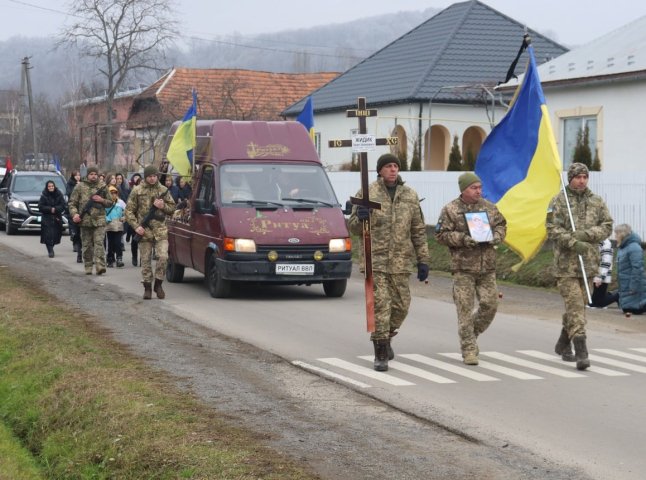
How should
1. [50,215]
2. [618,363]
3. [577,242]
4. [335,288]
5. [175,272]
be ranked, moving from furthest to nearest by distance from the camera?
[50,215]
[175,272]
[335,288]
[618,363]
[577,242]

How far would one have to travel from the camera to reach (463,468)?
7.13 metres

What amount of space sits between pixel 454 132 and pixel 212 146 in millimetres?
23058

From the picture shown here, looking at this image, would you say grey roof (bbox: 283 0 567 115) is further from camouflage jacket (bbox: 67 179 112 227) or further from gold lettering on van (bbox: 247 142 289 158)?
gold lettering on van (bbox: 247 142 289 158)

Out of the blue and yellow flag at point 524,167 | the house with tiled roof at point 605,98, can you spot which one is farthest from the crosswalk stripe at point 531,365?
the house with tiled roof at point 605,98

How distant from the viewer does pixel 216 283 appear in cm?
1692

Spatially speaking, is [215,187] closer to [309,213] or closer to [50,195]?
[309,213]

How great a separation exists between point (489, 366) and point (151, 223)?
6.92 metres

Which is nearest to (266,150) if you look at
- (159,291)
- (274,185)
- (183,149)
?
(274,185)

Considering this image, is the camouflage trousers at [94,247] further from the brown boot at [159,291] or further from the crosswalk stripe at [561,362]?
the crosswalk stripe at [561,362]

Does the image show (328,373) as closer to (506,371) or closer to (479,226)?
(506,371)

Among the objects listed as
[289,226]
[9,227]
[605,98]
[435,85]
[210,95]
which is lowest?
[9,227]

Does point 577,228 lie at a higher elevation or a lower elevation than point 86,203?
higher

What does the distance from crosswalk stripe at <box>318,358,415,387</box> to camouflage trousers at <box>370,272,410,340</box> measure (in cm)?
31

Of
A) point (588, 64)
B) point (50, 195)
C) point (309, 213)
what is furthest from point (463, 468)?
point (588, 64)
